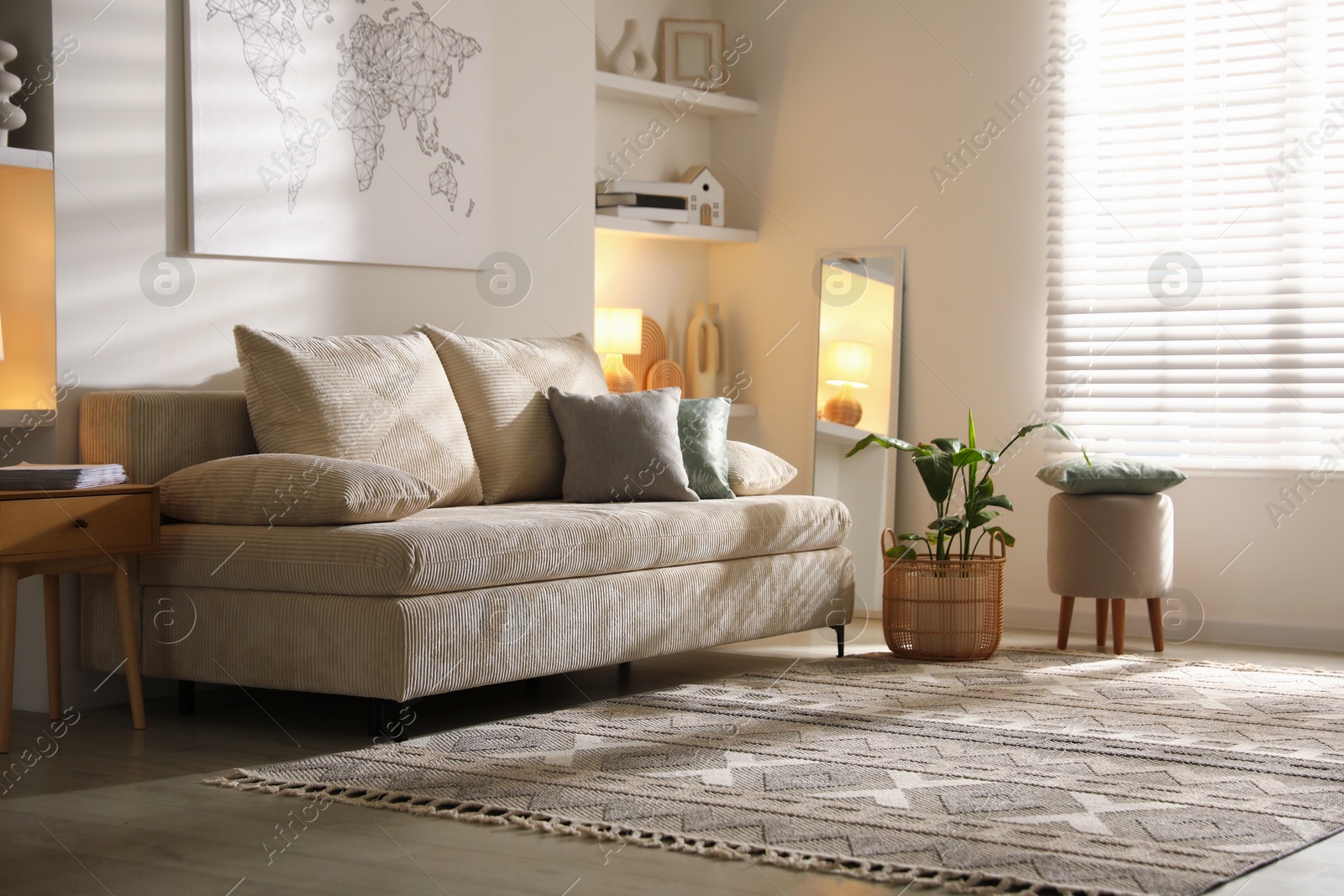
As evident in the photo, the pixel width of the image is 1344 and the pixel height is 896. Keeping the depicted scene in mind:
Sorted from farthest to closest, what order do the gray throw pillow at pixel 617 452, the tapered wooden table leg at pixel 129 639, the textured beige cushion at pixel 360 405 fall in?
the gray throw pillow at pixel 617 452, the textured beige cushion at pixel 360 405, the tapered wooden table leg at pixel 129 639

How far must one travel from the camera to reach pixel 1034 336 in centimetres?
538

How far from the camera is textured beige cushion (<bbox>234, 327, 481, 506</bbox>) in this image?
3631 millimetres

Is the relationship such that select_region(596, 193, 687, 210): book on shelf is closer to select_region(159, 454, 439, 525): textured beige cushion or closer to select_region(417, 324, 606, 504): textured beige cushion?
select_region(417, 324, 606, 504): textured beige cushion

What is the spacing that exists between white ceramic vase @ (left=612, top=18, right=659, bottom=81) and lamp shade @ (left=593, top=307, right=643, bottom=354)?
38.7 inches

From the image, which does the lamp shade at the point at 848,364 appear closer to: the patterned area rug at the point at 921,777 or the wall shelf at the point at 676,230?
the wall shelf at the point at 676,230

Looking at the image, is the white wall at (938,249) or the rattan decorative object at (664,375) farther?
the rattan decorative object at (664,375)

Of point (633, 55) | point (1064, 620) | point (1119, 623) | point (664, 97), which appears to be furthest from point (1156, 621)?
point (633, 55)

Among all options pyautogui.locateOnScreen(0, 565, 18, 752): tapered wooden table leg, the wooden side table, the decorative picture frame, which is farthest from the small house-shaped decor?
pyautogui.locateOnScreen(0, 565, 18, 752): tapered wooden table leg

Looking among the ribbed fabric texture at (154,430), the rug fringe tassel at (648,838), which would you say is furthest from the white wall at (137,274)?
the rug fringe tassel at (648,838)

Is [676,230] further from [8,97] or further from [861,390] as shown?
[8,97]

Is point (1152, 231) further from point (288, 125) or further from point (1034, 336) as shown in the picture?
point (288, 125)

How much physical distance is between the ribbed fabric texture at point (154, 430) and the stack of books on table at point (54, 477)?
0.24m

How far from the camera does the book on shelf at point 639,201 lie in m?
5.47

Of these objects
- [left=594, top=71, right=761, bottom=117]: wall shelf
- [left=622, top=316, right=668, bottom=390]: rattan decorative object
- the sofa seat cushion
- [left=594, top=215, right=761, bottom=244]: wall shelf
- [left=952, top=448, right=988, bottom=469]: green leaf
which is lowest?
the sofa seat cushion
